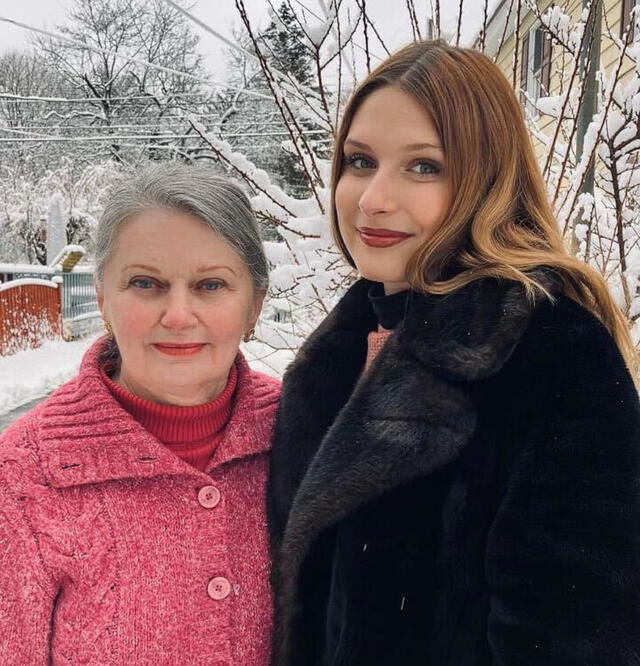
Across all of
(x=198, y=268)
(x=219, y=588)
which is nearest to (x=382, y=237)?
(x=198, y=268)

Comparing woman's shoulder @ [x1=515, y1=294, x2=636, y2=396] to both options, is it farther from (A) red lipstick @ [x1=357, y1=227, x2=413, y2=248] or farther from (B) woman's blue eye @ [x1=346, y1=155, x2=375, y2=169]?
(B) woman's blue eye @ [x1=346, y1=155, x2=375, y2=169]

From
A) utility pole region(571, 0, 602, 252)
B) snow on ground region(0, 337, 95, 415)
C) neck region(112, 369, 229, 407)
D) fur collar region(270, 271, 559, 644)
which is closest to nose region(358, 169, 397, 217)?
fur collar region(270, 271, 559, 644)

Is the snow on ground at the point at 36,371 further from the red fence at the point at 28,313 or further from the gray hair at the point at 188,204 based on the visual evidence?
the gray hair at the point at 188,204

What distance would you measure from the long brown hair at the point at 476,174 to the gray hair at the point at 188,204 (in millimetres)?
396

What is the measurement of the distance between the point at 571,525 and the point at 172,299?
2.95 ft

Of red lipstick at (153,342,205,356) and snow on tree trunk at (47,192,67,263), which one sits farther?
snow on tree trunk at (47,192,67,263)

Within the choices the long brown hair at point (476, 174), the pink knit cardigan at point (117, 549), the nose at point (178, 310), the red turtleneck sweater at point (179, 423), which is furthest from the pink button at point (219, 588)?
the long brown hair at point (476, 174)

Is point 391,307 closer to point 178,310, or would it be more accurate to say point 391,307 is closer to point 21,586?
point 178,310

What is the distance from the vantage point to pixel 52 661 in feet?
4.41

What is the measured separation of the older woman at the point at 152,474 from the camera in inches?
52.5

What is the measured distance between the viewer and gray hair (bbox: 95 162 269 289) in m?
1.47

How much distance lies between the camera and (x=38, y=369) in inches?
448

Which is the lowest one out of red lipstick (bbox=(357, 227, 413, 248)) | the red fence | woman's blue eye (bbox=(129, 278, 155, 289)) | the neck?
Answer: the red fence

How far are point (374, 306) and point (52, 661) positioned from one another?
3.39 ft
